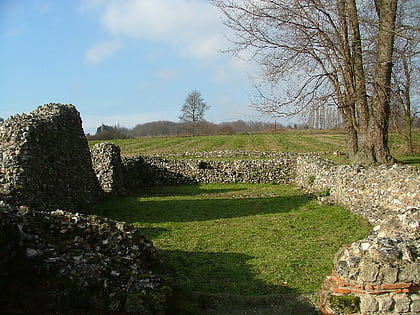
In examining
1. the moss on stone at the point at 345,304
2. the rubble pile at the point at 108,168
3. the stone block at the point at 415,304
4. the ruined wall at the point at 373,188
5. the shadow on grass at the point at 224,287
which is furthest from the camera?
the rubble pile at the point at 108,168

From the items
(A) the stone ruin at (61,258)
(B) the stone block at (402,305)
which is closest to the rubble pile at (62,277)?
(A) the stone ruin at (61,258)

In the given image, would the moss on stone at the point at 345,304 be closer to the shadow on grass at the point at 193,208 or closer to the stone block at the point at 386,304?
the stone block at the point at 386,304

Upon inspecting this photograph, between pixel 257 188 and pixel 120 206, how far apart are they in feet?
22.9

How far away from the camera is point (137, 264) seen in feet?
20.0

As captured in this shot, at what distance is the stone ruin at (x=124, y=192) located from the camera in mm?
4930

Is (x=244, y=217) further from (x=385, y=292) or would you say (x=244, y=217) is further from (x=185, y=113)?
(x=185, y=113)

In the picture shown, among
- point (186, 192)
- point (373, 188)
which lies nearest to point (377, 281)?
point (373, 188)

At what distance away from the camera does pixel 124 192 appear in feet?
59.3

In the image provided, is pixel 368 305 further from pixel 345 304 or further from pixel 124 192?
pixel 124 192

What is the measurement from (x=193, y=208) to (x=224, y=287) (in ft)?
23.8

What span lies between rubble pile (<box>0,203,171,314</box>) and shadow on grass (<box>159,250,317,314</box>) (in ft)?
1.87

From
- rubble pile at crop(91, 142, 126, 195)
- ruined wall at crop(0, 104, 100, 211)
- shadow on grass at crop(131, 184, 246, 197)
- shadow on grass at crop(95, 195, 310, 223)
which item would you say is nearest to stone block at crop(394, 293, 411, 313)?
shadow on grass at crop(95, 195, 310, 223)

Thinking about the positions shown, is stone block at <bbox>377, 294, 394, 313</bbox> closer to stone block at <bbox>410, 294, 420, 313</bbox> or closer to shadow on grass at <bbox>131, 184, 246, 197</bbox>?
stone block at <bbox>410, 294, 420, 313</bbox>

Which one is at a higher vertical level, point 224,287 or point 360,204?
point 360,204
